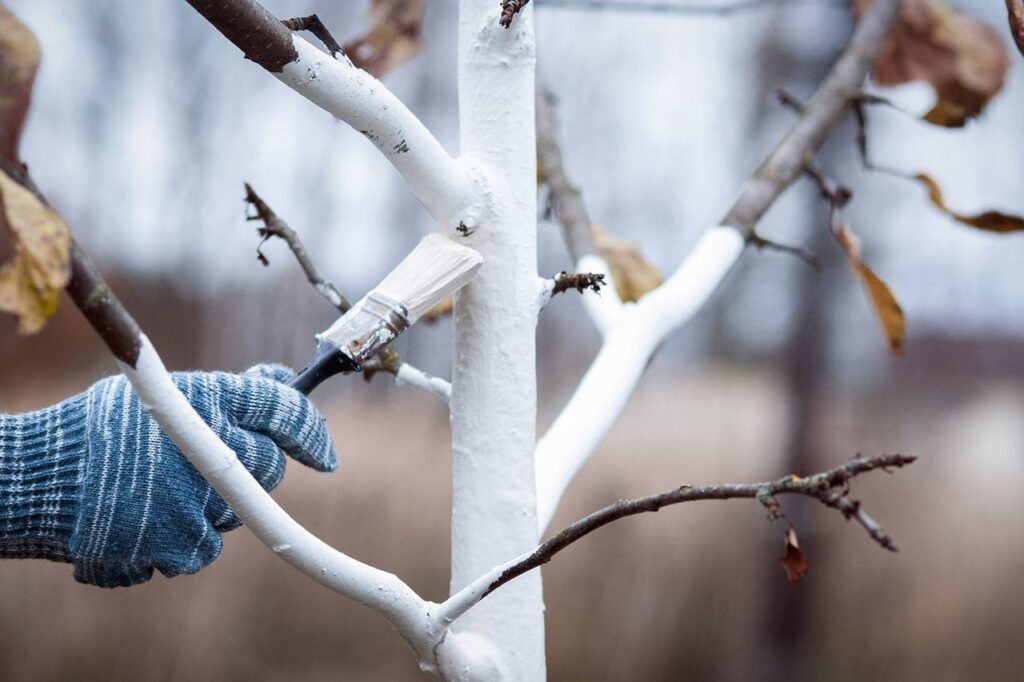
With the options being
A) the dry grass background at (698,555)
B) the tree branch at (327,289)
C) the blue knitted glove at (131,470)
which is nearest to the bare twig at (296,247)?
the tree branch at (327,289)

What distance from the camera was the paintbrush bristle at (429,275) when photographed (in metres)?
0.44

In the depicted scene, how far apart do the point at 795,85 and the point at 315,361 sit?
4.12ft

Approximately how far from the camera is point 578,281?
484 mm

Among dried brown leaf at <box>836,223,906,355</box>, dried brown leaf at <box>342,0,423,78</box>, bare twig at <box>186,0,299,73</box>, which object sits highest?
dried brown leaf at <box>342,0,423,78</box>

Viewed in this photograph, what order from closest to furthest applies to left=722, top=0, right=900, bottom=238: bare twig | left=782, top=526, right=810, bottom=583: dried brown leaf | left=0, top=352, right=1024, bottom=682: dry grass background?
left=782, top=526, right=810, bottom=583: dried brown leaf → left=722, top=0, right=900, bottom=238: bare twig → left=0, top=352, right=1024, bottom=682: dry grass background

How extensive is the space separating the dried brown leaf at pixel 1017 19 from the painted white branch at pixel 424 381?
35cm

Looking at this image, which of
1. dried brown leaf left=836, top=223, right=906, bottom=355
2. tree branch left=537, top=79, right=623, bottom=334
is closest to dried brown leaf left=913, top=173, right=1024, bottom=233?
dried brown leaf left=836, top=223, right=906, bottom=355

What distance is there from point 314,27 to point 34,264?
20 centimetres

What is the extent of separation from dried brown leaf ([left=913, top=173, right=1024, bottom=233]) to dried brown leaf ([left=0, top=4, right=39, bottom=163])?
593mm

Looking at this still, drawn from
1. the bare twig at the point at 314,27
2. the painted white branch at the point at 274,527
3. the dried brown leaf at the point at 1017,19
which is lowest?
the painted white branch at the point at 274,527

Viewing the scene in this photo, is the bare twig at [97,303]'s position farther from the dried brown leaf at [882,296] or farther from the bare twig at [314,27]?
the dried brown leaf at [882,296]

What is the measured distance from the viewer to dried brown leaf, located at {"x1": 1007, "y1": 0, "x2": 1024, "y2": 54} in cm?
39

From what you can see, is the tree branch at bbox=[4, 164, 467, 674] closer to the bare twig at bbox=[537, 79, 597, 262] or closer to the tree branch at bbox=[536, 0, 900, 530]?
the tree branch at bbox=[536, 0, 900, 530]

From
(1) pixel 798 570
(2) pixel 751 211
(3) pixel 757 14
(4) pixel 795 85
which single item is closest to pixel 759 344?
(4) pixel 795 85
